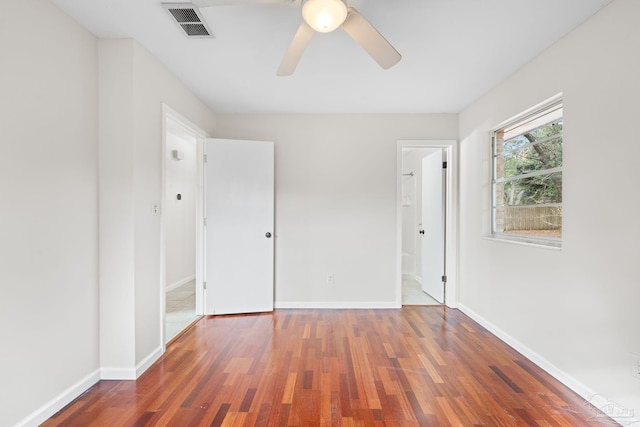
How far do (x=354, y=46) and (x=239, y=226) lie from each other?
224cm

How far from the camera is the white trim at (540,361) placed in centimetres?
202

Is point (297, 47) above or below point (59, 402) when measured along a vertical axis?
above

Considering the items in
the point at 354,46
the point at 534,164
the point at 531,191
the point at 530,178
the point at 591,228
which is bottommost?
the point at 591,228

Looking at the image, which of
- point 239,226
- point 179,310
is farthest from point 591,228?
point 179,310

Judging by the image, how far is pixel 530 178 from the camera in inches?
107

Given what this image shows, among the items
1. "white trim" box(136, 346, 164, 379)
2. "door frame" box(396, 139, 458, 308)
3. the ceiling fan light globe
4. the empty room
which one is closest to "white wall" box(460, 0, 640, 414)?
the empty room

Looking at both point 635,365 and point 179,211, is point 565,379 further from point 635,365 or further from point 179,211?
point 179,211

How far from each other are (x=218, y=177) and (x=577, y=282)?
3320 millimetres

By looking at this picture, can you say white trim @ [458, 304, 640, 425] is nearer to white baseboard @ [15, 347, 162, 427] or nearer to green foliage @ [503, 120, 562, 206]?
green foliage @ [503, 120, 562, 206]

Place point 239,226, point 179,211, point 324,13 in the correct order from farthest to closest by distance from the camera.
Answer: point 179,211, point 239,226, point 324,13

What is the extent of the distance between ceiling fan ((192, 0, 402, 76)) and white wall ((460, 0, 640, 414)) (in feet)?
4.29

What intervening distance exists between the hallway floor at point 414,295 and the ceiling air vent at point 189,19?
3.54 m

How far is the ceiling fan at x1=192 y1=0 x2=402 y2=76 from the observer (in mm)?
1408

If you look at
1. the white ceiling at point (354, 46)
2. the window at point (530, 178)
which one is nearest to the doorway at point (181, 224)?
the white ceiling at point (354, 46)
